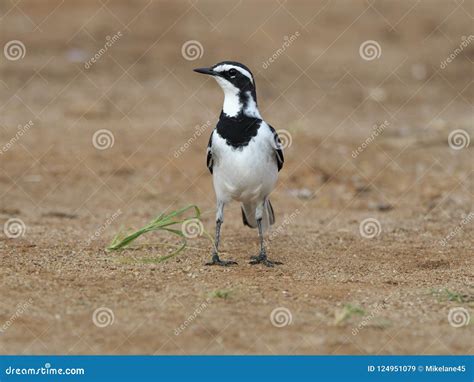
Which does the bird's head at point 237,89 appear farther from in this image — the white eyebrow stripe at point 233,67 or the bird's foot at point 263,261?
the bird's foot at point 263,261

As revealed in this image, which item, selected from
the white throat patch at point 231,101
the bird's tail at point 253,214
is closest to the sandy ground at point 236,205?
the bird's tail at point 253,214

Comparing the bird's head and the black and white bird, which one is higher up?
the bird's head

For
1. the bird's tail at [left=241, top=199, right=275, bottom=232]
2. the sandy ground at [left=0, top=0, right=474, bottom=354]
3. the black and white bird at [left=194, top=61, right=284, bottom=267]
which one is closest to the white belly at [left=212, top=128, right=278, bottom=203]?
the black and white bird at [left=194, top=61, right=284, bottom=267]

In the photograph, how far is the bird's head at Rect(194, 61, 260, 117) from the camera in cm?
848

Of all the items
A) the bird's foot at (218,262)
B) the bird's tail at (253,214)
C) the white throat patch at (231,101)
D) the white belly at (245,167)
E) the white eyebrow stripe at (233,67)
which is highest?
the white eyebrow stripe at (233,67)

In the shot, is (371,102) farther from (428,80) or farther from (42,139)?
(42,139)

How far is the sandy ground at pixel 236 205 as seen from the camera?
6.84 metres

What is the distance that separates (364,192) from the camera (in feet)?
41.0

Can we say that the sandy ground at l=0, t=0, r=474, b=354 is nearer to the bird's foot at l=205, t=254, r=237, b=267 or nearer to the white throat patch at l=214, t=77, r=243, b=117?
the bird's foot at l=205, t=254, r=237, b=267

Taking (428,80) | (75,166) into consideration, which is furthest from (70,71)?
(428,80)

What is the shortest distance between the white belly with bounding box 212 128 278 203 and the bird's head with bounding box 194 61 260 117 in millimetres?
256

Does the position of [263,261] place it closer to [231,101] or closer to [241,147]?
[241,147]

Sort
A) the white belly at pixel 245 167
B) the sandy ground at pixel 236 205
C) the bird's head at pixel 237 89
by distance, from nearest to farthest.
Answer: the sandy ground at pixel 236 205, the white belly at pixel 245 167, the bird's head at pixel 237 89

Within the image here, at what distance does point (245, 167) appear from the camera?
8359 mm
